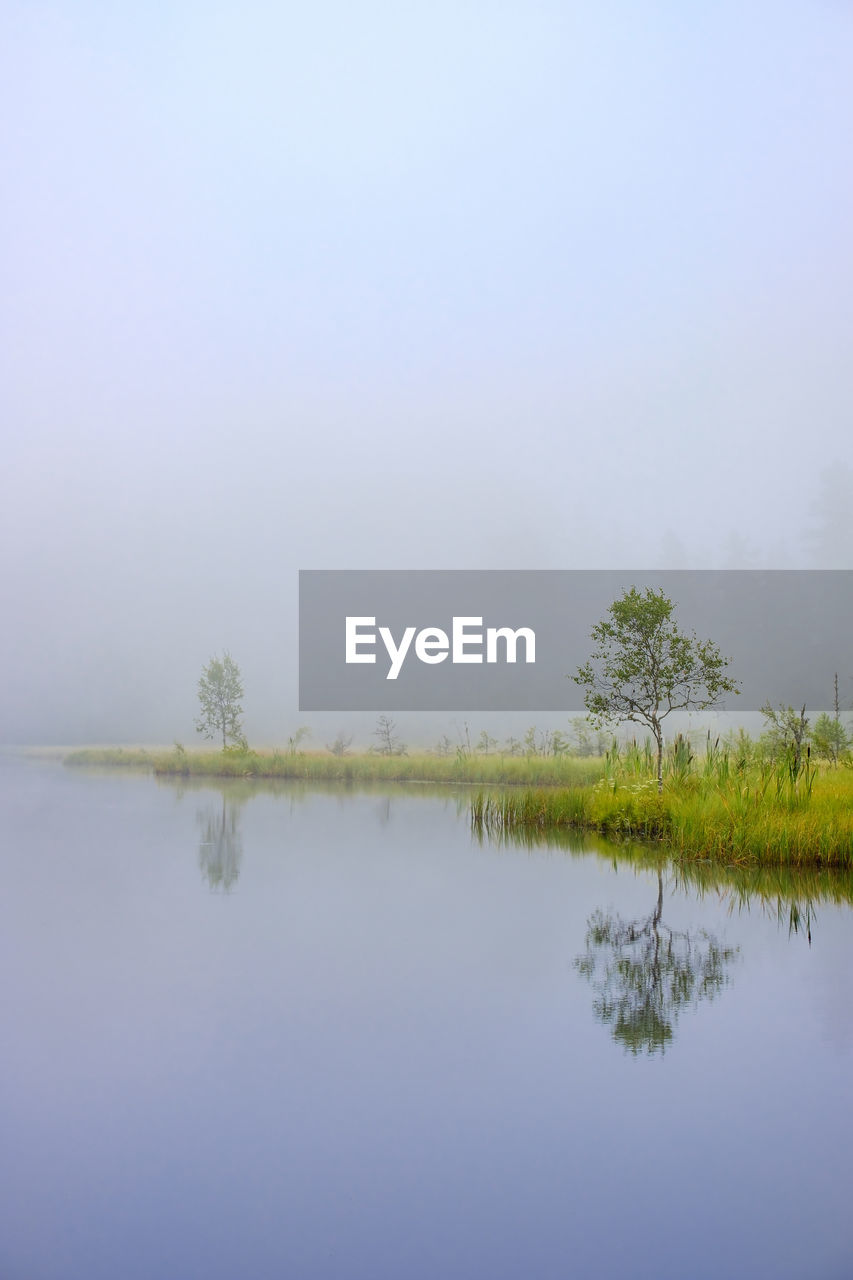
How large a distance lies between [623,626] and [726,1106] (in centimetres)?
1150

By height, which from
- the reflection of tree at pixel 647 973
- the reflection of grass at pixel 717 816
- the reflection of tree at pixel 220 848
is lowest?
the reflection of tree at pixel 647 973

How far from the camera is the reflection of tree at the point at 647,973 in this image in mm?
5000

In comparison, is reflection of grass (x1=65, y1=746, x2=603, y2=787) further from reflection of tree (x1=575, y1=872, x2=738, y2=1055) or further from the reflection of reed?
reflection of tree (x1=575, y1=872, x2=738, y2=1055)

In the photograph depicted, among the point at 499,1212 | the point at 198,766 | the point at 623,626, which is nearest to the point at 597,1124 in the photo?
the point at 499,1212

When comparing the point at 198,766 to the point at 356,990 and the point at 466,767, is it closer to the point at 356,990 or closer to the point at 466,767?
the point at 466,767

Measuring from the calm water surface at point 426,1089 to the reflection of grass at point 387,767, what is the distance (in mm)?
14365

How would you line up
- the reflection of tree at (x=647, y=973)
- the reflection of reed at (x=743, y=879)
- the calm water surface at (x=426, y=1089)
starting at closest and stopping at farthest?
the calm water surface at (x=426, y=1089)
the reflection of tree at (x=647, y=973)
the reflection of reed at (x=743, y=879)

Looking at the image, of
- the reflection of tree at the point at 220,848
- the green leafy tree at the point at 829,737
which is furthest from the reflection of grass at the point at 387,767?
the reflection of tree at the point at 220,848

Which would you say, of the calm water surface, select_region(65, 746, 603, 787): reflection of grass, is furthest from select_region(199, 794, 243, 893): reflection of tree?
select_region(65, 746, 603, 787): reflection of grass

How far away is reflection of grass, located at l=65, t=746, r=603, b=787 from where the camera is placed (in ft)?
75.7

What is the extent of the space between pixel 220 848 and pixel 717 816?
6327 millimetres

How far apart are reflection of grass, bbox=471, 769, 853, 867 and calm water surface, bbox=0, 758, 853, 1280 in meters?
2.51

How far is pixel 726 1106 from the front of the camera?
3.95m

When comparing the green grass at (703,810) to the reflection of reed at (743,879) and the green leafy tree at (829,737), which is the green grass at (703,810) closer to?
the reflection of reed at (743,879)
